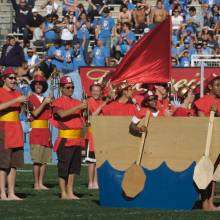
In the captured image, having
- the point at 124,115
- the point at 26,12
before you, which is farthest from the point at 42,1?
the point at 124,115

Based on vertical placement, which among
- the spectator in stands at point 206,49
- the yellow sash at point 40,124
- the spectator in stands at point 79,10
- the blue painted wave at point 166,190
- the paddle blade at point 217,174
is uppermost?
the spectator in stands at point 79,10

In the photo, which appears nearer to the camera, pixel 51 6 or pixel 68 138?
pixel 68 138

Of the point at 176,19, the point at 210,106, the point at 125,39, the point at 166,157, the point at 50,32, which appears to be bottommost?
the point at 166,157

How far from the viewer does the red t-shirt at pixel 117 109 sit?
1486 centimetres

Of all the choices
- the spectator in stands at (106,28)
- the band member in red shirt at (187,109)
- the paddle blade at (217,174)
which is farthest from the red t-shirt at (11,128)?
the spectator in stands at (106,28)

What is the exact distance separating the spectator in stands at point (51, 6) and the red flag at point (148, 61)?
17.0m

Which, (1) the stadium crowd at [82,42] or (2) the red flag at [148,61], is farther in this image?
(1) the stadium crowd at [82,42]

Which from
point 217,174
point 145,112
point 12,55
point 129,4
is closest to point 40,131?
point 145,112

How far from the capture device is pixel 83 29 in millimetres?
29156

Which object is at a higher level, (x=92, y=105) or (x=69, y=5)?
(x=69, y=5)

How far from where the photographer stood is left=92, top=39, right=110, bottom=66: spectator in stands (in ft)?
91.4

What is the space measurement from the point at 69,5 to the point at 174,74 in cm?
775

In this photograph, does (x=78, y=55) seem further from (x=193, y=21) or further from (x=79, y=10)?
(x=193, y=21)

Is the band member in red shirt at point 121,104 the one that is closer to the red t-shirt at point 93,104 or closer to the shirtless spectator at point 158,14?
the red t-shirt at point 93,104
